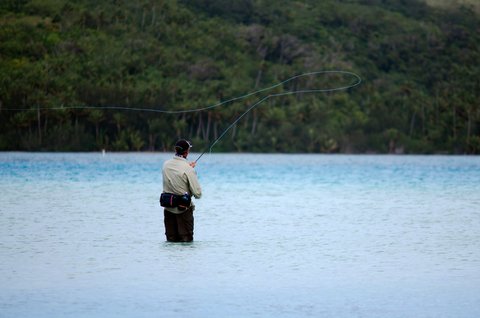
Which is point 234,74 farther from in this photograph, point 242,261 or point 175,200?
point 242,261

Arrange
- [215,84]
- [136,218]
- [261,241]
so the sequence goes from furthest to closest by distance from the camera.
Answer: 1. [215,84]
2. [136,218]
3. [261,241]

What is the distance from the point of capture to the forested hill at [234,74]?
346 ft

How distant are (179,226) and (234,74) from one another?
4404 inches

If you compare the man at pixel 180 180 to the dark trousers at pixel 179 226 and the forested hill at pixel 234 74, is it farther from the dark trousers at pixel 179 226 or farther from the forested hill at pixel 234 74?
the forested hill at pixel 234 74

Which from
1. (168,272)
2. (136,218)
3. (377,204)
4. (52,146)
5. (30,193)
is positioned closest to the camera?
(168,272)

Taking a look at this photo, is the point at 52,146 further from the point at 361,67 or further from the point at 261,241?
the point at 261,241

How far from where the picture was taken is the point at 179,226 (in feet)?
45.5

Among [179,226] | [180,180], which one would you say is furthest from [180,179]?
[179,226]

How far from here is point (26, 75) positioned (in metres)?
110

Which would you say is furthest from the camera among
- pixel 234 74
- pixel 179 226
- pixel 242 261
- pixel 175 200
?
pixel 234 74

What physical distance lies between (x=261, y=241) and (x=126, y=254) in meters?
2.55

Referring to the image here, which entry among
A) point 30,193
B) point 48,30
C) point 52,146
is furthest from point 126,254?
point 48,30

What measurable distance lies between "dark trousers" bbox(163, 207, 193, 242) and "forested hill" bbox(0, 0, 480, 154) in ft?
279

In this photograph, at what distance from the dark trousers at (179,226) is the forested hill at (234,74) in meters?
84.9
